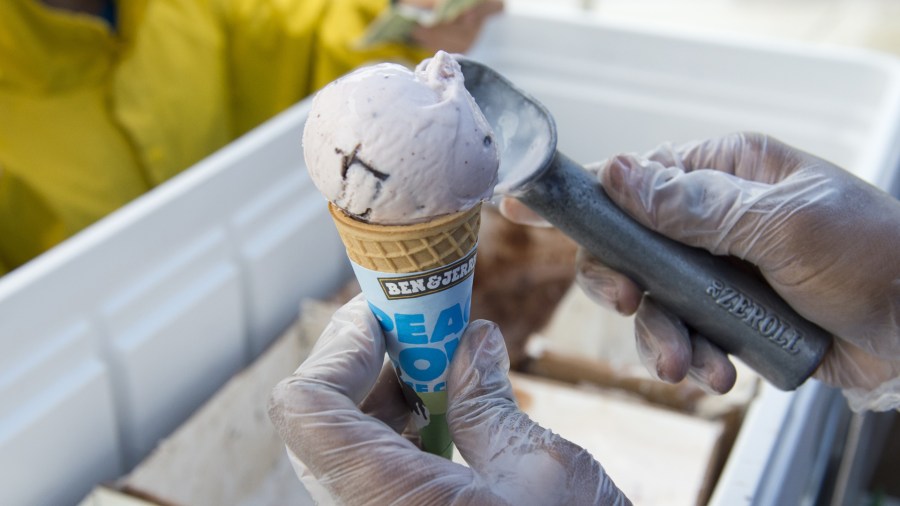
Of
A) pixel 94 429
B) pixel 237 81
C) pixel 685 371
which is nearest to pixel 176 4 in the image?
pixel 237 81

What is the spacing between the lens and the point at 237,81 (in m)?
2.04

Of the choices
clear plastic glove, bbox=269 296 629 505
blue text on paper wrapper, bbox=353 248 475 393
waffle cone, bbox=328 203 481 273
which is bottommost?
clear plastic glove, bbox=269 296 629 505

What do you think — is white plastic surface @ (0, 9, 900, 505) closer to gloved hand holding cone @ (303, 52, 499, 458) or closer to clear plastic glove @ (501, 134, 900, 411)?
clear plastic glove @ (501, 134, 900, 411)

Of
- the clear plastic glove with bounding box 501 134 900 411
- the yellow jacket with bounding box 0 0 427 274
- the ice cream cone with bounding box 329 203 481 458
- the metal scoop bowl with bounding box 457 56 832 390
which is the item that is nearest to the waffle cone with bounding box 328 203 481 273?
the ice cream cone with bounding box 329 203 481 458

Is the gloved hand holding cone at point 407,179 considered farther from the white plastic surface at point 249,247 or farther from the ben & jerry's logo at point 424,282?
the white plastic surface at point 249,247

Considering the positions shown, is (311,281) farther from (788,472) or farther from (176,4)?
(788,472)

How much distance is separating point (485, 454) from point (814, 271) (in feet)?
1.37

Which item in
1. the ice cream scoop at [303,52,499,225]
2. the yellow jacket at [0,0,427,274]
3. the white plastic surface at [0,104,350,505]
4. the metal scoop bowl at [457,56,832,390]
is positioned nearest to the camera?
the ice cream scoop at [303,52,499,225]

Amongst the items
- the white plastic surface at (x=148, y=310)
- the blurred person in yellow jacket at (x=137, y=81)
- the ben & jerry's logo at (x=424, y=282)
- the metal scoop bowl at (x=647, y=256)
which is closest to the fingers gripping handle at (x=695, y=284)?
the metal scoop bowl at (x=647, y=256)

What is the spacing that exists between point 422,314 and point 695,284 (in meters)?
0.31

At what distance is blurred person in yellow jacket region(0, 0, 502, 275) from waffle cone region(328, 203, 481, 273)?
→ 4.07 ft

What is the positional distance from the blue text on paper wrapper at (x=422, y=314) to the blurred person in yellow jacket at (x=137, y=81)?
3.96 feet

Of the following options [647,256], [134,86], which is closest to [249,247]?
[134,86]

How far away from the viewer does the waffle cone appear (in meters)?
0.58
